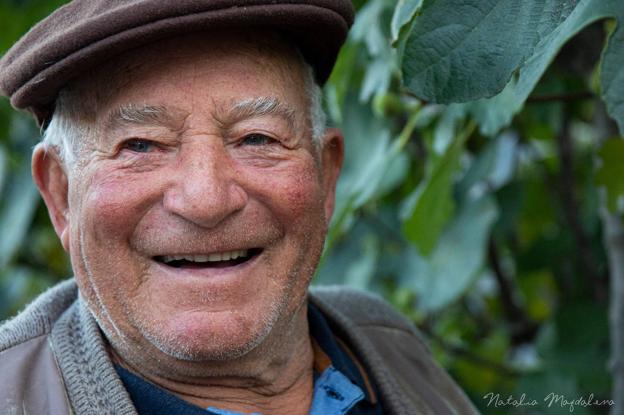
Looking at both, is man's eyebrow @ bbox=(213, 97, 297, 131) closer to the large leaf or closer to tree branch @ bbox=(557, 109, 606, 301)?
the large leaf

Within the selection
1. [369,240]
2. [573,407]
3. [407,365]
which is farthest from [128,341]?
[573,407]

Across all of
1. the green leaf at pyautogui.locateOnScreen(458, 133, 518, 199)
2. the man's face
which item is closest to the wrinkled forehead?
the man's face

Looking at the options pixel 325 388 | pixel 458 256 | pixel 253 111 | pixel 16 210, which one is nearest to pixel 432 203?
pixel 458 256

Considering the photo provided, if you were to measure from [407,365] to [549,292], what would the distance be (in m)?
1.45

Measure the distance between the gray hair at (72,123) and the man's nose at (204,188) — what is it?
0.60ft

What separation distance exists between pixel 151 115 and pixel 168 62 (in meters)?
0.08

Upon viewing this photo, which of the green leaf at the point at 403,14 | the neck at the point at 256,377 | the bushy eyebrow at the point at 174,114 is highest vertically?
the green leaf at the point at 403,14

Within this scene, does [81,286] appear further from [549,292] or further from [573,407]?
[549,292]

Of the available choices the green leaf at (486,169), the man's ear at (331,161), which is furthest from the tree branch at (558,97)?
the man's ear at (331,161)

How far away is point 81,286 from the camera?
5.25 feet

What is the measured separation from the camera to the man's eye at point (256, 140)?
5.16 ft

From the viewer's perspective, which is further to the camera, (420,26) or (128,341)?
(128,341)

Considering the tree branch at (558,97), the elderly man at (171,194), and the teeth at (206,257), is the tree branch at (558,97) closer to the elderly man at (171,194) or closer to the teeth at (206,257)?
the elderly man at (171,194)

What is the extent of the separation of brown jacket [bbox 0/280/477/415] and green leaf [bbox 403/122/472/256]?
17 cm
